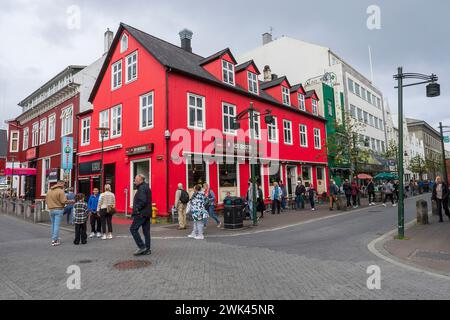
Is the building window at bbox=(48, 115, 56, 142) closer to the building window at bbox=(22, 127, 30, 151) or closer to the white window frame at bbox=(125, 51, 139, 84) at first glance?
the building window at bbox=(22, 127, 30, 151)

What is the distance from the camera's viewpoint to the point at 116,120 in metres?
19.2

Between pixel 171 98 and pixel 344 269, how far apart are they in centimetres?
1221

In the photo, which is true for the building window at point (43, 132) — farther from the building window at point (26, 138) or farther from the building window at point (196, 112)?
the building window at point (196, 112)

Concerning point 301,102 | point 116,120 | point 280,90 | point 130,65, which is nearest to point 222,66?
point 130,65

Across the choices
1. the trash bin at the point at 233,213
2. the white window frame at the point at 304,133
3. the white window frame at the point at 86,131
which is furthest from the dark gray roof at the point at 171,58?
the trash bin at the point at 233,213

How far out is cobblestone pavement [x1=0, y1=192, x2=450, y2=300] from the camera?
15.7 ft

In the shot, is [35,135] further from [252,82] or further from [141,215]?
[141,215]

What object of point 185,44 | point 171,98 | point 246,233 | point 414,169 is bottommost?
point 246,233

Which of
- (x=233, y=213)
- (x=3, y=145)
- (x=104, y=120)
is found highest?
(x=3, y=145)

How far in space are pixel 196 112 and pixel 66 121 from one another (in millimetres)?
13841

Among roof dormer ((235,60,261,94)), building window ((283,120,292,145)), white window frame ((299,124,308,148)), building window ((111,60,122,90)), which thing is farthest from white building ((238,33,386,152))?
building window ((111,60,122,90))
